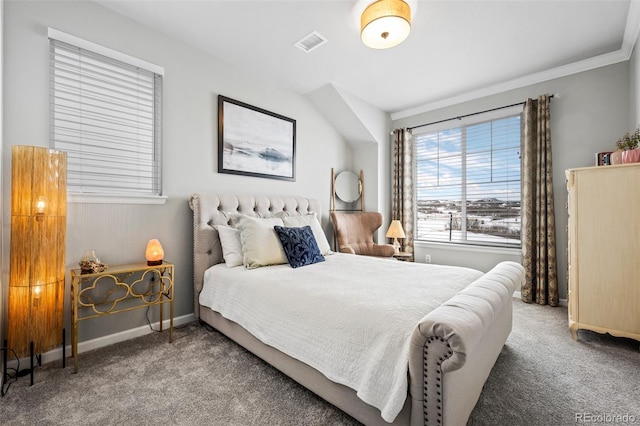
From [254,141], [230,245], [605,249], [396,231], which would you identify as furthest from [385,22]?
[396,231]

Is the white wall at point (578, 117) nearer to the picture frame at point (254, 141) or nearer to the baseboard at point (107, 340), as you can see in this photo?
the picture frame at point (254, 141)

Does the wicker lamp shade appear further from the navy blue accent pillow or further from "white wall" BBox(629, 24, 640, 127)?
"white wall" BBox(629, 24, 640, 127)

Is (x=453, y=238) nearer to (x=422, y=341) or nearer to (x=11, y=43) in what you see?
(x=422, y=341)

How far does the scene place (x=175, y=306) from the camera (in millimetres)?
2633

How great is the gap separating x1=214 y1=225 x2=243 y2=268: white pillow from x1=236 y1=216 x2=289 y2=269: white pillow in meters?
0.08

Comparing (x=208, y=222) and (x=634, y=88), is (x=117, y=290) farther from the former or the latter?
(x=634, y=88)

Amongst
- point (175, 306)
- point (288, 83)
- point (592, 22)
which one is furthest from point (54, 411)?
point (592, 22)

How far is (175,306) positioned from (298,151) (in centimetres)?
224

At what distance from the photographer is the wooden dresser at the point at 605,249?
2.16 m

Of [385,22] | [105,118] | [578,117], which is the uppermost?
[385,22]

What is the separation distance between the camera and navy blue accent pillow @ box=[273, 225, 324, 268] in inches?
95.8

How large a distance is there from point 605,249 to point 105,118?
13.3ft

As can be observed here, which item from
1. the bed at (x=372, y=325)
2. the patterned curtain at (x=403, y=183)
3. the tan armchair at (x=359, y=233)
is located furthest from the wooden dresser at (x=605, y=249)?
the patterned curtain at (x=403, y=183)

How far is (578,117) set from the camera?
Answer: 316 cm
